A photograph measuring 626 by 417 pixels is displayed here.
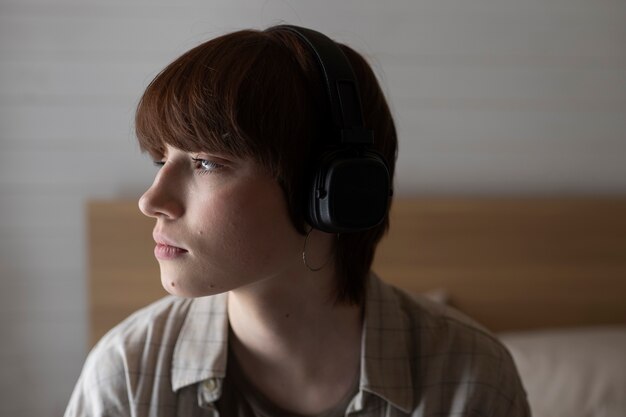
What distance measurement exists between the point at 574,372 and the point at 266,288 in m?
0.91

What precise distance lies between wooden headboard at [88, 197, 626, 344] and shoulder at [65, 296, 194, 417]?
803 millimetres

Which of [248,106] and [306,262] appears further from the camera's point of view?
[306,262]

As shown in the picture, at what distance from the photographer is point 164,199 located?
34.5 inches

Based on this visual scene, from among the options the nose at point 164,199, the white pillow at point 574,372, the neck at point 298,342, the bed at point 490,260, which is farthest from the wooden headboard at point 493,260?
the nose at point 164,199

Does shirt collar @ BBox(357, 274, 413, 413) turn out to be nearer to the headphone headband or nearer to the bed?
the headphone headband

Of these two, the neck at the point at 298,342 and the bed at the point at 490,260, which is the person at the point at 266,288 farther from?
the bed at the point at 490,260

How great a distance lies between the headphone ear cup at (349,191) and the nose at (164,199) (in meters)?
0.15

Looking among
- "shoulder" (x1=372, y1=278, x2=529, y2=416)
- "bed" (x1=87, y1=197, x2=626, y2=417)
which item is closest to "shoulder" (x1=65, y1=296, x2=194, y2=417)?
"shoulder" (x1=372, y1=278, x2=529, y2=416)

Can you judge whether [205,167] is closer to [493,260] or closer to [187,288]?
[187,288]

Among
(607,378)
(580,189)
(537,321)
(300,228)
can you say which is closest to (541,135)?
(580,189)

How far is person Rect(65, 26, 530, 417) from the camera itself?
86 centimetres

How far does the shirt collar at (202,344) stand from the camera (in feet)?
3.26

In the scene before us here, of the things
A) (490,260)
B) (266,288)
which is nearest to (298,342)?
(266,288)

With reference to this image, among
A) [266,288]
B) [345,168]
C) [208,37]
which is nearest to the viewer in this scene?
[345,168]
